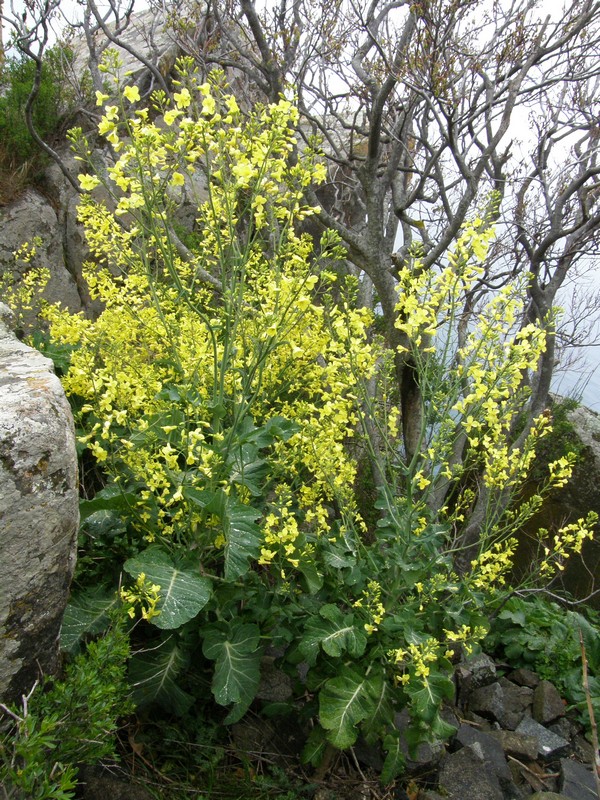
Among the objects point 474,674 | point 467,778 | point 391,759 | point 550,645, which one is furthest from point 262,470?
point 550,645

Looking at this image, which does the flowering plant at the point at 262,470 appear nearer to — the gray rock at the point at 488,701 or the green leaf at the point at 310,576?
the green leaf at the point at 310,576

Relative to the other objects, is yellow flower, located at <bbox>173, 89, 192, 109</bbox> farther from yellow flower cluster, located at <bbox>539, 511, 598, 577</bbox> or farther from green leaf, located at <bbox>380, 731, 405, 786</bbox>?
green leaf, located at <bbox>380, 731, 405, 786</bbox>

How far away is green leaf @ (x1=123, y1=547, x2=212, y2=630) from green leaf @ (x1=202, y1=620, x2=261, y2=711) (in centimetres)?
30

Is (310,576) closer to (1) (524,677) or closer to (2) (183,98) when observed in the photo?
(2) (183,98)

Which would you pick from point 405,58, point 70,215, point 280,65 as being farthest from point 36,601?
point 70,215

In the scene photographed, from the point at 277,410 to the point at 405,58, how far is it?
8.76 ft

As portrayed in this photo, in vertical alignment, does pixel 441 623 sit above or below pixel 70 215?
below

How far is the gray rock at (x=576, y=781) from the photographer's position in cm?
296

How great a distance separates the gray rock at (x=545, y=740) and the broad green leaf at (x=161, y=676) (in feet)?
6.86

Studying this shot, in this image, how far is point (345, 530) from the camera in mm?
2676

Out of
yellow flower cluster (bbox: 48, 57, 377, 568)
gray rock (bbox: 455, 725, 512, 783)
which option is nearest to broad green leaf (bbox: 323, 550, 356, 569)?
yellow flower cluster (bbox: 48, 57, 377, 568)

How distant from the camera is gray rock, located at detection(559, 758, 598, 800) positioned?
9.70 ft

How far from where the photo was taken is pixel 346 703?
→ 2.32 metres

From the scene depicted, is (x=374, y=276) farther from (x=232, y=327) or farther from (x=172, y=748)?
(x=172, y=748)
